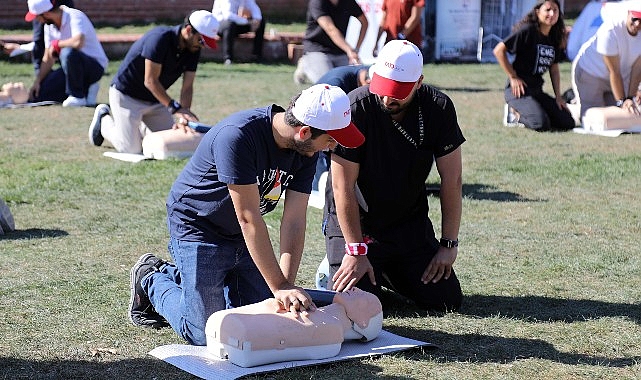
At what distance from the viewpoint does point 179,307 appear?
4.54m

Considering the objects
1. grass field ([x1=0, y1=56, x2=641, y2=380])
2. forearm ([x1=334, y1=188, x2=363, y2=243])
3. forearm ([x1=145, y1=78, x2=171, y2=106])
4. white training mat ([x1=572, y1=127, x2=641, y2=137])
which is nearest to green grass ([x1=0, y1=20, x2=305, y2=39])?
grass field ([x1=0, y1=56, x2=641, y2=380])

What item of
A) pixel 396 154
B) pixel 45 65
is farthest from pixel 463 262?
pixel 45 65

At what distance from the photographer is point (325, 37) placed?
10.7m

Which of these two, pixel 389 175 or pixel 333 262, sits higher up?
pixel 389 175

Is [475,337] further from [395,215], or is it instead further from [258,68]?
[258,68]

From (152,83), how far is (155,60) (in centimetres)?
22

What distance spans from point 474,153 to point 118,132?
3.32 meters

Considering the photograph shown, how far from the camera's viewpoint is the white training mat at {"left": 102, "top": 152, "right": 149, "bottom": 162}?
9320 millimetres

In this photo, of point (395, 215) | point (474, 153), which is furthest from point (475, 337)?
point (474, 153)

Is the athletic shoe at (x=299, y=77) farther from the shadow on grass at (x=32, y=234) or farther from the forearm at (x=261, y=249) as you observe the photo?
the forearm at (x=261, y=249)

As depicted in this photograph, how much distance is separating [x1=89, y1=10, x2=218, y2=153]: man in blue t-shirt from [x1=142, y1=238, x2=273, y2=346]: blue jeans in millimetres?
4216

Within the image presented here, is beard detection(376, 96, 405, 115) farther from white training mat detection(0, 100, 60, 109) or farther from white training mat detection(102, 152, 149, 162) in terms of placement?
white training mat detection(0, 100, 60, 109)

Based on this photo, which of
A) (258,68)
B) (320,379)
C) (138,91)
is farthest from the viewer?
(258,68)

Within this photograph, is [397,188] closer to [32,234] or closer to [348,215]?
[348,215]
